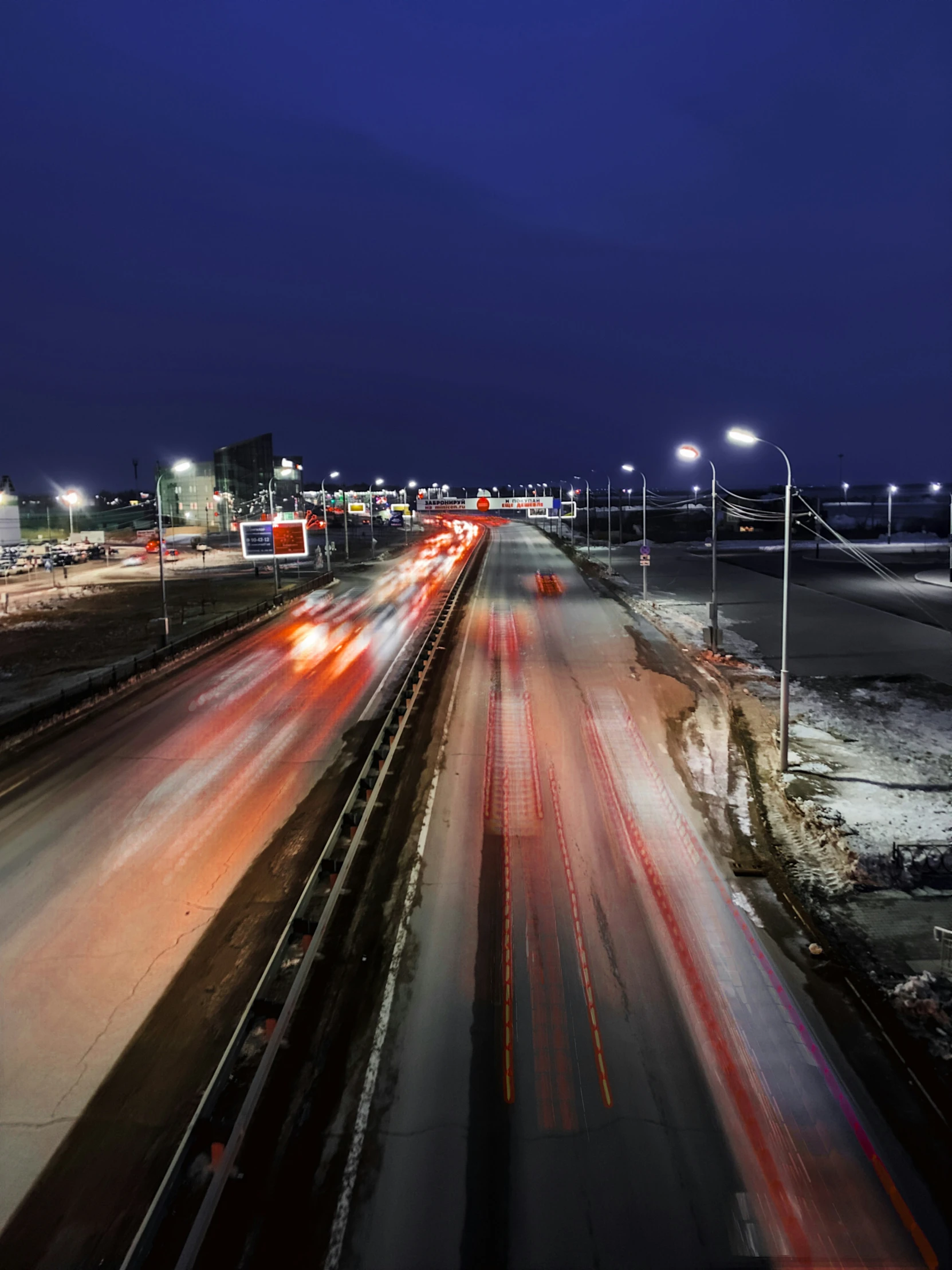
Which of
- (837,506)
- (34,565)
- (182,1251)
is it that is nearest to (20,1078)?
(182,1251)

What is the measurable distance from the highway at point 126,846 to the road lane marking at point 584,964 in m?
4.63

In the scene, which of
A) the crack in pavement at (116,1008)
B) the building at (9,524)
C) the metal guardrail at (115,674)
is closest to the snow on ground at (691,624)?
the metal guardrail at (115,674)

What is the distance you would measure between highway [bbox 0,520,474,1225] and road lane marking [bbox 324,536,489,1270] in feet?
7.13

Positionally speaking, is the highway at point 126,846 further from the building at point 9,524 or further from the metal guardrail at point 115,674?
the building at point 9,524

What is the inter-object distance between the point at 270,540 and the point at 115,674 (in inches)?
932

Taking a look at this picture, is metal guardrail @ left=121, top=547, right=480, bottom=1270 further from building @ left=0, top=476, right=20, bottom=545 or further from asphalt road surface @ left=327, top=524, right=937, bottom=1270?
building @ left=0, top=476, right=20, bottom=545

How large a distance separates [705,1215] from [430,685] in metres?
18.5

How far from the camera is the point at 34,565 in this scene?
6756 centimetres

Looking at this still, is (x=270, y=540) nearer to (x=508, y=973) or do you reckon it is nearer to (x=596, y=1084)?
(x=508, y=973)

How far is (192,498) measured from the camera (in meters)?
129

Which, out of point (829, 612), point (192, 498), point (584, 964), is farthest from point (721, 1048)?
point (192, 498)

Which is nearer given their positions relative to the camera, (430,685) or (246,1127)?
(246,1127)

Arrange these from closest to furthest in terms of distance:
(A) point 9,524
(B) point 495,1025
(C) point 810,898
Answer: (B) point 495,1025 < (C) point 810,898 < (A) point 9,524

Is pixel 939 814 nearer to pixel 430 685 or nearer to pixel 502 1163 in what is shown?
pixel 502 1163
